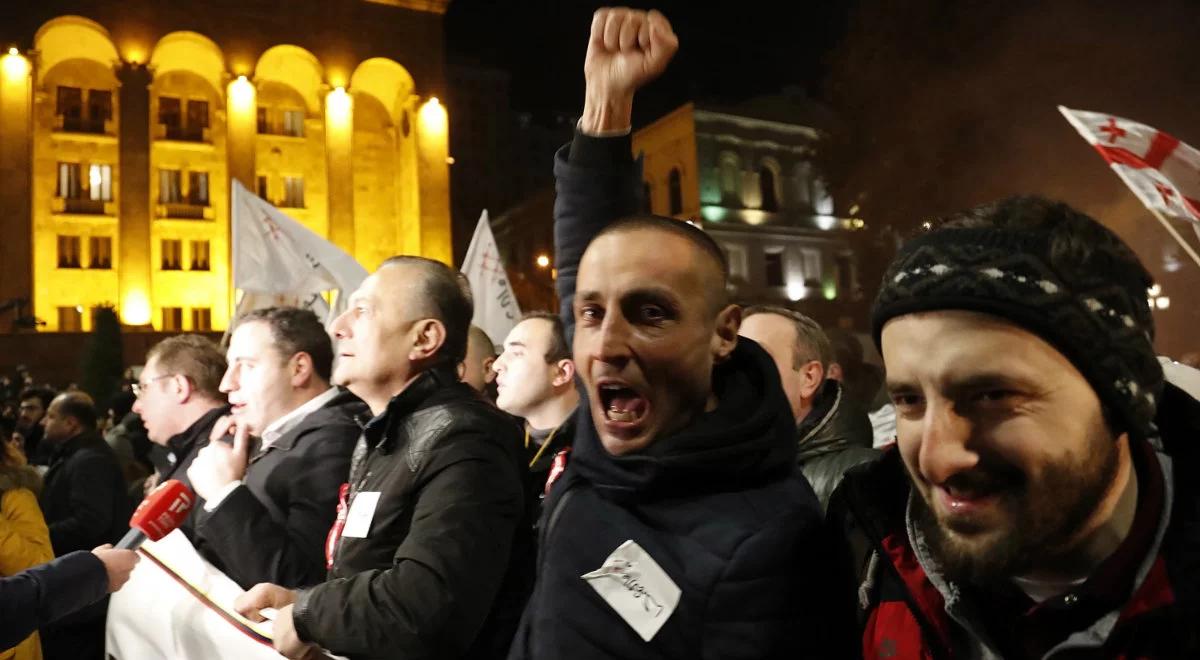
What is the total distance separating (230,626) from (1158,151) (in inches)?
182

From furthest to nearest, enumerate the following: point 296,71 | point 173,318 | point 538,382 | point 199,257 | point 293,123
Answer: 1. point 293,123
2. point 296,71
3. point 199,257
4. point 173,318
5. point 538,382

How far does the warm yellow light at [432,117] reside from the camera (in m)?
38.5

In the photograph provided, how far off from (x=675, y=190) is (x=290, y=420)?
40.0 meters

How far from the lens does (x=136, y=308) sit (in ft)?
116

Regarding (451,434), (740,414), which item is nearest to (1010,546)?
(740,414)

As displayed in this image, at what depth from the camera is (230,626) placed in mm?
2893

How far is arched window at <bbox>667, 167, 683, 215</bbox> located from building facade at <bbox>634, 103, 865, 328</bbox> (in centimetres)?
5

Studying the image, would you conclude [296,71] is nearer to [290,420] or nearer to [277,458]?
[290,420]

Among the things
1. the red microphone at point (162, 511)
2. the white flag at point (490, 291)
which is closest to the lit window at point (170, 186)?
the white flag at point (490, 291)

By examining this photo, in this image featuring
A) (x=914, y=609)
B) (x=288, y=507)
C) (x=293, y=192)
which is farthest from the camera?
(x=293, y=192)

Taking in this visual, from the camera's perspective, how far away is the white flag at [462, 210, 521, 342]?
9430 mm

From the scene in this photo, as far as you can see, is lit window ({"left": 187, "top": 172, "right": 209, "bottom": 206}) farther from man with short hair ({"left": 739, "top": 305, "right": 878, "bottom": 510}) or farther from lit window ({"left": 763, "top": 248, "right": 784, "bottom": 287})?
man with short hair ({"left": 739, "top": 305, "right": 878, "bottom": 510})

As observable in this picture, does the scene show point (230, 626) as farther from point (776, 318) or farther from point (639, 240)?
point (776, 318)

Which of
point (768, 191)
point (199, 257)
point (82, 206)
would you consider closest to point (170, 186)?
point (199, 257)
